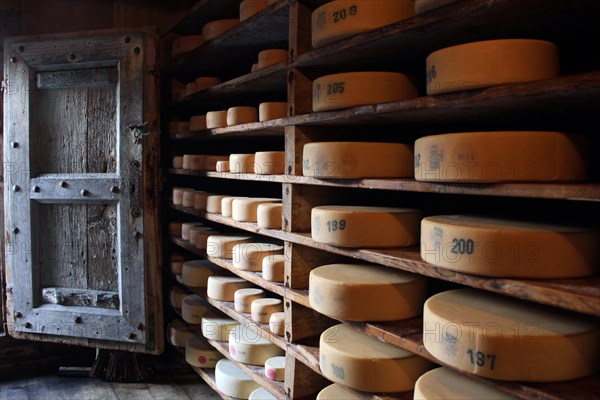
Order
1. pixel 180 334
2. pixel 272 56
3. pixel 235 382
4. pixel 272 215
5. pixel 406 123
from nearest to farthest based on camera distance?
pixel 406 123
pixel 272 215
pixel 272 56
pixel 235 382
pixel 180 334

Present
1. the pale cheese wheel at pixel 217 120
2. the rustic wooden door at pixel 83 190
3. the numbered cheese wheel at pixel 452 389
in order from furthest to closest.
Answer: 1. the rustic wooden door at pixel 83 190
2. the pale cheese wheel at pixel 217 120
3. the numbered cheese wheel at pixel 452 389

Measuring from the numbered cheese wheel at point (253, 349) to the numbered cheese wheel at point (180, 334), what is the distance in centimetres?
78

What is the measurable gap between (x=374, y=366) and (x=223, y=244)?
1.30m

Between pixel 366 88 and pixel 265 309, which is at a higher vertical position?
pixel 366 88

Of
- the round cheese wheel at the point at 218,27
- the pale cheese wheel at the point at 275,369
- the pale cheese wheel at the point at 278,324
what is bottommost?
the pale cheese wheel at the point at 275,369

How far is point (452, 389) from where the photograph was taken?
142 centimetres

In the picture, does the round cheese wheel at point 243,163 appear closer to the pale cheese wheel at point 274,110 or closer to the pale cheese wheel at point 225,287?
the pale cheese wheel at point 274,110

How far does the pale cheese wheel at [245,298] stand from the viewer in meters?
2.53

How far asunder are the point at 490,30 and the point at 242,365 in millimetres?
1866

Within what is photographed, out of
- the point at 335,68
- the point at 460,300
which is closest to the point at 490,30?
the point at 335,68

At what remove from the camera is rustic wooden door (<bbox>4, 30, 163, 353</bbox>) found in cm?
300

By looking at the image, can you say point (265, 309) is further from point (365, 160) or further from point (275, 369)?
point (365, 160)

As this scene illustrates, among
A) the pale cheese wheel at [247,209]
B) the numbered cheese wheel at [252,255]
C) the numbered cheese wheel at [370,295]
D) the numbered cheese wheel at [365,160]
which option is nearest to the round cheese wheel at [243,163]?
the pale cheese wheel at [247,209]

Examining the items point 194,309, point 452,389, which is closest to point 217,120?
point 194,309
